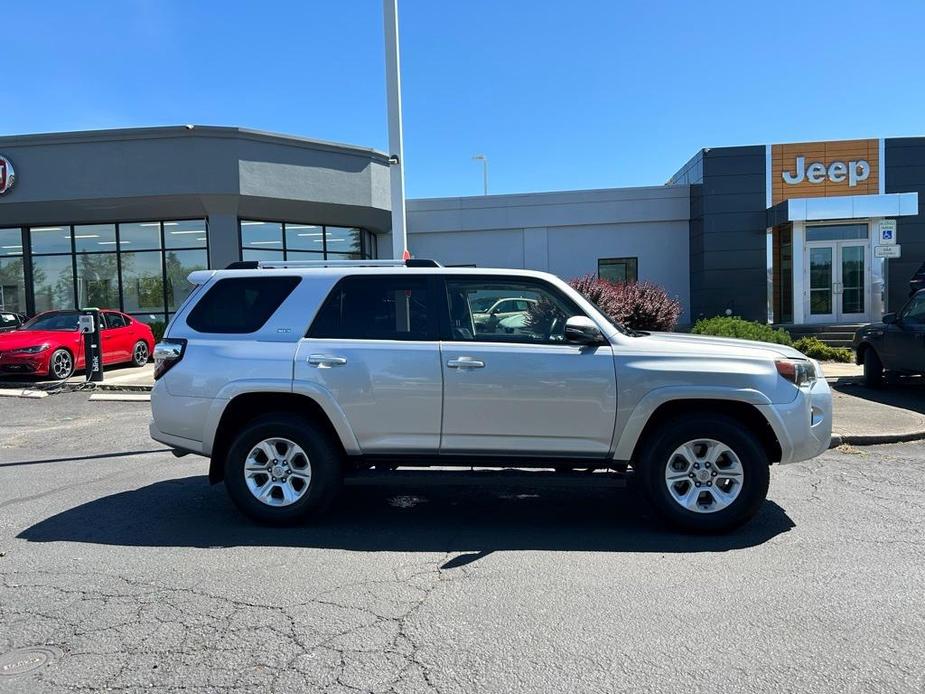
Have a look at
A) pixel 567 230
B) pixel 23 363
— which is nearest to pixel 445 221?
pixel 567 230

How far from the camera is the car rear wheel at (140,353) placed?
52.9ft

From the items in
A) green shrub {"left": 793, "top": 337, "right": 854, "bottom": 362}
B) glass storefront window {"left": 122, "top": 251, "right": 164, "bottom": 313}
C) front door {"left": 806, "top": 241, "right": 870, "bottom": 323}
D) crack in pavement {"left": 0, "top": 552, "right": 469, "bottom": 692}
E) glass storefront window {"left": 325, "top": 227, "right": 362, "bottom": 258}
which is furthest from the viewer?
glass storefront window {"left": 325, "top": 227, "right": 362, "bottom": 258}

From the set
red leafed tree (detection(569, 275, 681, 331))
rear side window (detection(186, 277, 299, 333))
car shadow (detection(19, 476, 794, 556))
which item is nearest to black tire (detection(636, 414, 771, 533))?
car shadow (detection(19, 476, 794, 556))

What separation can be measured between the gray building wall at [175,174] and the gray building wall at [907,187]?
16067 mm

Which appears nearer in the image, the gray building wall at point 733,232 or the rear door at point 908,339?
the rear door at point 908,339

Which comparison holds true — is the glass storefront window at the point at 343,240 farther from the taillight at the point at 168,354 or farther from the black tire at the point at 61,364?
the taillight at the point at 168,354

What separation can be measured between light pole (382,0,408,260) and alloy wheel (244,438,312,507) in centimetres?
657

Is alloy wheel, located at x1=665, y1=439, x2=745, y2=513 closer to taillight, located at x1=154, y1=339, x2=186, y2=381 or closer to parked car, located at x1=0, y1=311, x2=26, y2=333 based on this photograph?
taillight, located at x1=154, y1=339, x2=186, y2=381

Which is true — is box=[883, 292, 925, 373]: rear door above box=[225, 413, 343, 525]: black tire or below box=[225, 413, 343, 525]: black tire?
above

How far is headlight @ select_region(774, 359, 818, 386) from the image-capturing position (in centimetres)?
489

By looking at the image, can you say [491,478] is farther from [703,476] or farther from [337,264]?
[337,264]

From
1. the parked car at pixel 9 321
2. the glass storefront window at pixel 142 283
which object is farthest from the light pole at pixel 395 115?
the glass storefront window at pixel 142 283

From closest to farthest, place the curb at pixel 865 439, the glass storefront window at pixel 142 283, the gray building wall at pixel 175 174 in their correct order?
the curb at pixel 865 439, the gray building wall at pixel 175 174, the glass storefront window at pixel 142 283

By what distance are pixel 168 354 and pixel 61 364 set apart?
10.3 meters
